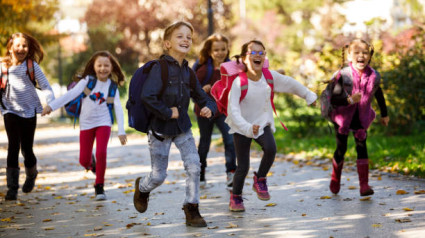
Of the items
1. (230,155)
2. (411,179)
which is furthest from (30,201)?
(411,179)

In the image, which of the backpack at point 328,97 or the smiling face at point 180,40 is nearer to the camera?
the smiling face at point 180,40

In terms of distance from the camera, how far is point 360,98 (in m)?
6.38

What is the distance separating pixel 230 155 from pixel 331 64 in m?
6.21

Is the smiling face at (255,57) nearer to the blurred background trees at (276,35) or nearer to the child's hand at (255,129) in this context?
the child's hand at (255,129)

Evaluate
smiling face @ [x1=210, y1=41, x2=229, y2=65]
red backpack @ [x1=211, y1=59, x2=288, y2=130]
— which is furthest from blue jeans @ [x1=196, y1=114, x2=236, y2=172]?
red backpack @ [x1=211, y1=59, x2=288, y2=130]

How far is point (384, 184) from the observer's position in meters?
7.38

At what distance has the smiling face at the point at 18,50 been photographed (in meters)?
7.29

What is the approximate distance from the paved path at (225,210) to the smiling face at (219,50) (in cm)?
172

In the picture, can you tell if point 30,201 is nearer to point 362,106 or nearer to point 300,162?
point 362,106

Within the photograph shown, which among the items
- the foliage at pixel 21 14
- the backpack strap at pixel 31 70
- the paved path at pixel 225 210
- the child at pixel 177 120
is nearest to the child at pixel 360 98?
the paved path at pixel 225 210

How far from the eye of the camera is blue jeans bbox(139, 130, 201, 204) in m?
5.47

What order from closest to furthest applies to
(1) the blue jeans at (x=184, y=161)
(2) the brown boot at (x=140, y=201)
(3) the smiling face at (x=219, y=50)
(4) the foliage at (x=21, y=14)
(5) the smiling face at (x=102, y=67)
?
1. (1) the blue jeans at (x=184, y=161)
2. (2) the brown boot at (x=140, y=201)
3. (5) the smiling face at (x=102, y=67)
4. (3) the smiling face at (x=219, y=50)
5. (4) the foliage at (x=21, y=14)

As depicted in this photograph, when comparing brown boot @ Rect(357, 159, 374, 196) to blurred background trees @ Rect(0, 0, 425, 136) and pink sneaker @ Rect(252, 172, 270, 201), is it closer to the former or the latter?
pink sneaker @ Rect(252, 172, 270, 201)

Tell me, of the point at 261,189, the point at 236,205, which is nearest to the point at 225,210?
the point at 236,205
